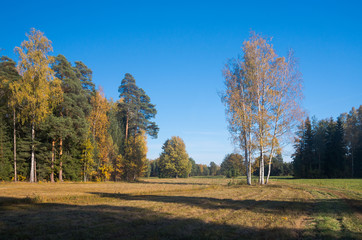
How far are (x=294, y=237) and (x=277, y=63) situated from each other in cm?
2234

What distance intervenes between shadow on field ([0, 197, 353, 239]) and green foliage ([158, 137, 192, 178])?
185 ft

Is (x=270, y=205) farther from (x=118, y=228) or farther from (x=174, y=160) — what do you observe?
(x=174, y=160)

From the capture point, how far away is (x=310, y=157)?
55000mm

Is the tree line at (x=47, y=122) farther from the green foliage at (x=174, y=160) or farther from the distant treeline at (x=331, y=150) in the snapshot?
the distant treeline at (x=331, y=150)

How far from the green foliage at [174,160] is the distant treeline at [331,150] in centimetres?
2937

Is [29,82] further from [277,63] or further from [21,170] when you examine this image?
[277,63]

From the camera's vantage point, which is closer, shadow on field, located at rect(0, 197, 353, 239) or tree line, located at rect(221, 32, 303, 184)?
shadow on field, located at rect(0, 197, 353, 239)

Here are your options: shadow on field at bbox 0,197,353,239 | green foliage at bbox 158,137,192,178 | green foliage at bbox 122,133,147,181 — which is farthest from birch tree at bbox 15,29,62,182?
green foliage at bbox 158,137,192,178

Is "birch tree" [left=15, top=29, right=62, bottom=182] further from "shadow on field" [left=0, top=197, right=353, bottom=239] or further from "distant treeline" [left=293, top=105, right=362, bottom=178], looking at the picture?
"distant treeline" [left=293, top=105, right=362, bottom=178]

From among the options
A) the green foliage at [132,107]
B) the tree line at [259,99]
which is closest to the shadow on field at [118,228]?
the tree line at [259,99]

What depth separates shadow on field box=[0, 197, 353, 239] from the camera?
5.40 m

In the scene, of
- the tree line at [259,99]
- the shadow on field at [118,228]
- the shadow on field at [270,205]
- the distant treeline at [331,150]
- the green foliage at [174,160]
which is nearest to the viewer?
the shadow on field at [118,228]

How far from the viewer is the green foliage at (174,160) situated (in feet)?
210

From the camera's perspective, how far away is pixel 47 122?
2759 centimetres
